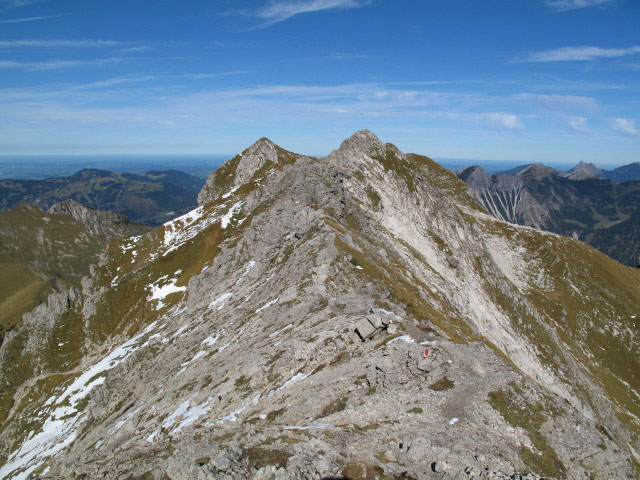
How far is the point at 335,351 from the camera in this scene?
31.9 meters

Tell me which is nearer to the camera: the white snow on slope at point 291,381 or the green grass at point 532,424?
the green grass at point 532,424


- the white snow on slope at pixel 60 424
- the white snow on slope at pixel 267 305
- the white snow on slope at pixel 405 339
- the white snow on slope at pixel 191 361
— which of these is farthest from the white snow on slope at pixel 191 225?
the white snow on slope at pixel 405 339

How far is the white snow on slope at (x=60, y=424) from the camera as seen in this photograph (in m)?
56.4

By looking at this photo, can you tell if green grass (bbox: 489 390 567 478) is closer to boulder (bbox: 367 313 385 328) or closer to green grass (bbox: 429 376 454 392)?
green grass (bbox: 429 376 454 392)

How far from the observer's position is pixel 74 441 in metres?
52.7

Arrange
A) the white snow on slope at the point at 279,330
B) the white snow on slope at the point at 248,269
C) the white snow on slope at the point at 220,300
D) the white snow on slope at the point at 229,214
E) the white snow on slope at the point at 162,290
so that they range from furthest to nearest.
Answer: the white snow on slope at the point at 229,214, the white snow on slope at the point at 162,290, the white snow on slope at the point at 248,269, the white snow on slope at the point at 220,300, the white snow on slope at the point at 279,330

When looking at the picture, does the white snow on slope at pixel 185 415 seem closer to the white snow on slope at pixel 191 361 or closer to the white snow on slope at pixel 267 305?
the white snow on slope at pixel 191 361

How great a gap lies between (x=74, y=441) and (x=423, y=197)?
114140 millimetres

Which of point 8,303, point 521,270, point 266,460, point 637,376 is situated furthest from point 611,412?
point 8,303

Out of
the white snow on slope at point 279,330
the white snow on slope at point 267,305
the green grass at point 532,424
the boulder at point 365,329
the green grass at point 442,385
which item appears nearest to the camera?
the green grass at point 532,424

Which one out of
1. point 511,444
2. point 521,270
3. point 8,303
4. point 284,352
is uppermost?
point 511,444

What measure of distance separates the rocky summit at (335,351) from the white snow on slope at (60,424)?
547 millimetres

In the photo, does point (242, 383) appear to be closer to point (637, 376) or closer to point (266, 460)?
point (266, 460)

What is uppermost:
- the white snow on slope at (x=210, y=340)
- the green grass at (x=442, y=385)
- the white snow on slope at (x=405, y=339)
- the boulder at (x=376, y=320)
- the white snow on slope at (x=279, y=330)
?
the boulder at (x=376, y=320)
